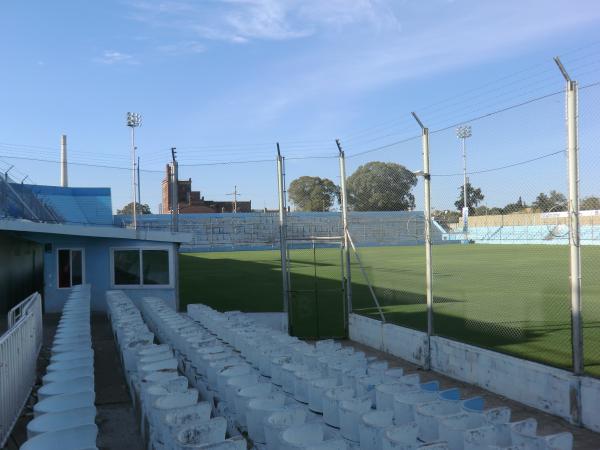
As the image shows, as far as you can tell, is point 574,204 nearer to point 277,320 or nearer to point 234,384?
point 234,384

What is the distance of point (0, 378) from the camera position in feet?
16.8

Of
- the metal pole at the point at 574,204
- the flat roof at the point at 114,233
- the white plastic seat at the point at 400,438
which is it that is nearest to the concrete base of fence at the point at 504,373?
the metal pole at the point at 574,204

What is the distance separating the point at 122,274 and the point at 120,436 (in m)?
8.92

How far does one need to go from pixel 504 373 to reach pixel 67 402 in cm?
515

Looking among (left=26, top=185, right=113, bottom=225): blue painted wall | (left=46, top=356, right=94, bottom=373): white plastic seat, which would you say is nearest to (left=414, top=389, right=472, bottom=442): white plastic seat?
(left=46, top=356, right=94, bottom=373): white plastic seat

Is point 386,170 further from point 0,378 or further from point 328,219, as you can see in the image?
point 0,378

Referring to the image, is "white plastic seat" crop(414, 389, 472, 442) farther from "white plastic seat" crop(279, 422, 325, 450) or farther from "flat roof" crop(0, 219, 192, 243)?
"flat roof" crop(0, 219, 192, 243)

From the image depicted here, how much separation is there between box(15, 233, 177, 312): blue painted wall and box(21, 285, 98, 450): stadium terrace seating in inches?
265

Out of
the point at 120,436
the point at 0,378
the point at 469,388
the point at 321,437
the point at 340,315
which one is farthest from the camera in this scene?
the point at 340,315

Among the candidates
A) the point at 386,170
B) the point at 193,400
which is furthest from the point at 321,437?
the point at 386,170

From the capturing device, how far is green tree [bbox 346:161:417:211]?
9.64 m

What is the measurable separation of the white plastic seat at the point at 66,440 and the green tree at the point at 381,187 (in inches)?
275

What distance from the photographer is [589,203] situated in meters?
6.25

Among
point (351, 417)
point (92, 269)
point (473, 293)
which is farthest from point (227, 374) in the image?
point (473, 293)
